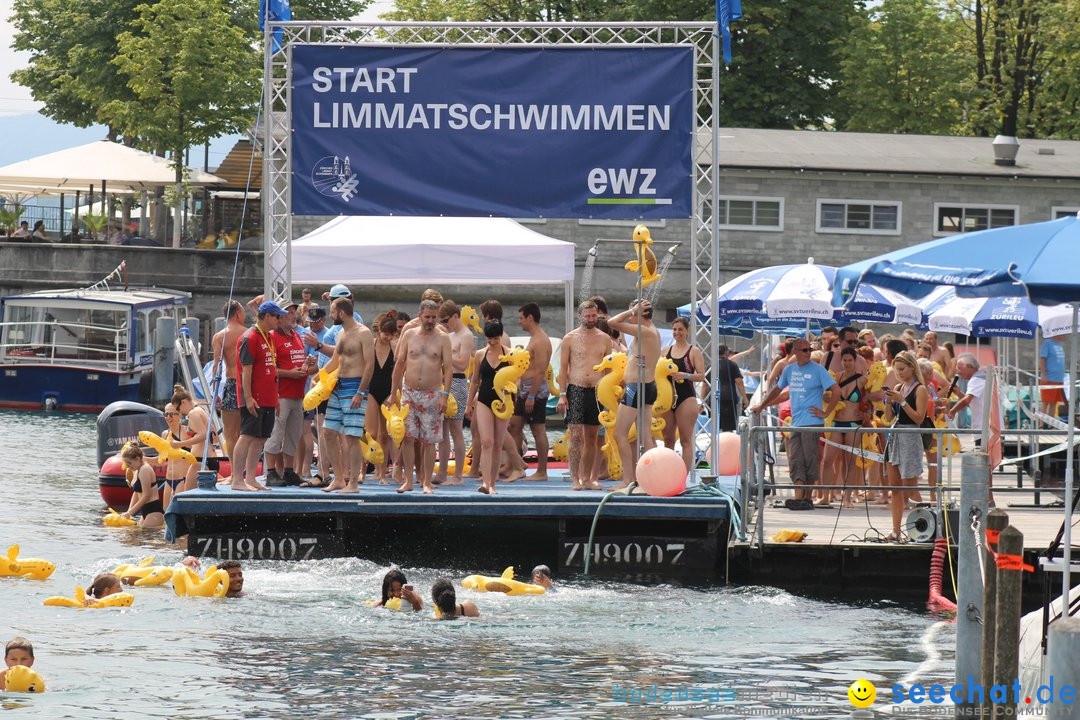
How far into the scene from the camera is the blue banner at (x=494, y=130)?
15742mm

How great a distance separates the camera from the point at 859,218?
135 ft

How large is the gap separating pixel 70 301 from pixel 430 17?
24954mm

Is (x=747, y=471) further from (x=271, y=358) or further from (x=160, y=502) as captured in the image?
(x=160, y=502)

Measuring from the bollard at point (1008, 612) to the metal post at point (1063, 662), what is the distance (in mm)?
182

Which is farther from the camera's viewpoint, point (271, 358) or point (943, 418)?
point (943, 418)

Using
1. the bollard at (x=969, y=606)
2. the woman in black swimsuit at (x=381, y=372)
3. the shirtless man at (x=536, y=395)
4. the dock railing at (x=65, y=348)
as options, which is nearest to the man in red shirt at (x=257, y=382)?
the woman in black swimsuit at (x=381, y=372)

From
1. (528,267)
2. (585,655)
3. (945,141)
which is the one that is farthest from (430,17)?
(585,655)

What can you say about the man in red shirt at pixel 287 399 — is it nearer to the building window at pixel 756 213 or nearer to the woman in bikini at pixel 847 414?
the woman in bikini at pixel 847 414

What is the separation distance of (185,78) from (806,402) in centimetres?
3354

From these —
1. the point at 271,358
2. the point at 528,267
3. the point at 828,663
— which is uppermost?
the point at 528,267

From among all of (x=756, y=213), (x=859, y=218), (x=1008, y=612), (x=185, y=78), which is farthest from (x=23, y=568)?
(x=185, y=78)

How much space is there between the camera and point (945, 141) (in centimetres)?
4425

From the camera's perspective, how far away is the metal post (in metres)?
7.60

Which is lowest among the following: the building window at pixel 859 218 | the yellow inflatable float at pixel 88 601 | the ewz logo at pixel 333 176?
the yellow inflatable float at pixel 88 601
